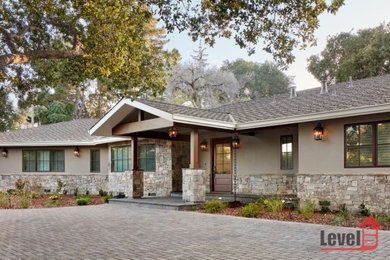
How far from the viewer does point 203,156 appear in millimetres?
14914

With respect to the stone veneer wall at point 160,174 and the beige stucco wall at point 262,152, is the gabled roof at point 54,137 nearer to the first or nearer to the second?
the stone veneer wall at point 160,174

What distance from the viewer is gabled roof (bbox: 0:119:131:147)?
17.8 metres

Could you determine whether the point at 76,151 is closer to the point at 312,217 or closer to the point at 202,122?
the point at 202,122

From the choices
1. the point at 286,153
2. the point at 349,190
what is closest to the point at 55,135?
the point at 286,153

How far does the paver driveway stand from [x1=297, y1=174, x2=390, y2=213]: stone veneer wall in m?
2.35

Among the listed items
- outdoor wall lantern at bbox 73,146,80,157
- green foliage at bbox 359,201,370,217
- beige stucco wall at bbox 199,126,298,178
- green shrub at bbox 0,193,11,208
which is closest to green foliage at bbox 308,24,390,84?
beige stucco wall at bbox 199,126,298,178

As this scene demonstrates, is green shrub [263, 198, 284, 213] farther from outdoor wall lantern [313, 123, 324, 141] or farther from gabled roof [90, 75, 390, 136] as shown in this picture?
gabled roof [90, 75, 390, 136]

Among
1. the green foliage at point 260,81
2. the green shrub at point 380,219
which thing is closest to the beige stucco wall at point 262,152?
the green shrub at point 380,219

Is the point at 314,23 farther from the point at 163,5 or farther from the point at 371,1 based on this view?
the point at 371,1

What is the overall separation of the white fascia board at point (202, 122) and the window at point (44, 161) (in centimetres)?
1054

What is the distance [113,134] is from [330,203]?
27.2 feet

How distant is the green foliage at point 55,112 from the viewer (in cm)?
3284

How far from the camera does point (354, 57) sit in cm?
2491

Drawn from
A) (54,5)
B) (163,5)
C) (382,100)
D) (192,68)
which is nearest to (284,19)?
(163,5)
